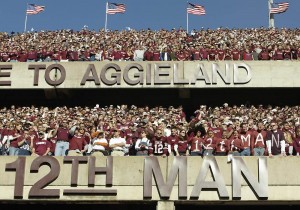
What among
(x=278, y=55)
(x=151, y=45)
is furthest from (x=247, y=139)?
(x=151, y=45)

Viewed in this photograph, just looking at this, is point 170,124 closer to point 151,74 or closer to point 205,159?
point 205,159

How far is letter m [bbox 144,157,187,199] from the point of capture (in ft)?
53.6

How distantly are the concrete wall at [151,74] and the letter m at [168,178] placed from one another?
374 inches

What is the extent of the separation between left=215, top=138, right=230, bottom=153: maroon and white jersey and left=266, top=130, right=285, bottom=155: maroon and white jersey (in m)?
1.19

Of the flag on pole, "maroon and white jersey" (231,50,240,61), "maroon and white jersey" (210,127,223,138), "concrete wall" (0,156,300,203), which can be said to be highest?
the flag on pole

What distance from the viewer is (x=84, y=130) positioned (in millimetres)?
17266

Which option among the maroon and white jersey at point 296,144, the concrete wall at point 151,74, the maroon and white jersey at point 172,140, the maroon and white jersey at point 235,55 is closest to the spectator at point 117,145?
the maroon and white jersey at point 172,140

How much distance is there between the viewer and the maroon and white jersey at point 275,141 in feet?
54.1

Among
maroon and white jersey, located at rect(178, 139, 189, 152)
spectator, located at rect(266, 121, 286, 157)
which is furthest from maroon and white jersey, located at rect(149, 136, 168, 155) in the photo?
spectator, located at rect(266, 121, 286, 157)

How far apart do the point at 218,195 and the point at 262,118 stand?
5.92 meters

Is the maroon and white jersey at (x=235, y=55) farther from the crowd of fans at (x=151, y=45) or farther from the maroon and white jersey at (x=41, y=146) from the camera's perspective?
the maroon and white jersey at (x=41, y=146)

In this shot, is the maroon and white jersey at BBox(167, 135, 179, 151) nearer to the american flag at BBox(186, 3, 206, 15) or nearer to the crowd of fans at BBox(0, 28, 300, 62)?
the crowd of fans at BBox(0, 28, 300, 62)

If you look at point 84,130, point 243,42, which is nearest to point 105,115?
point 84,130

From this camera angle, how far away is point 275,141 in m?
16.5
